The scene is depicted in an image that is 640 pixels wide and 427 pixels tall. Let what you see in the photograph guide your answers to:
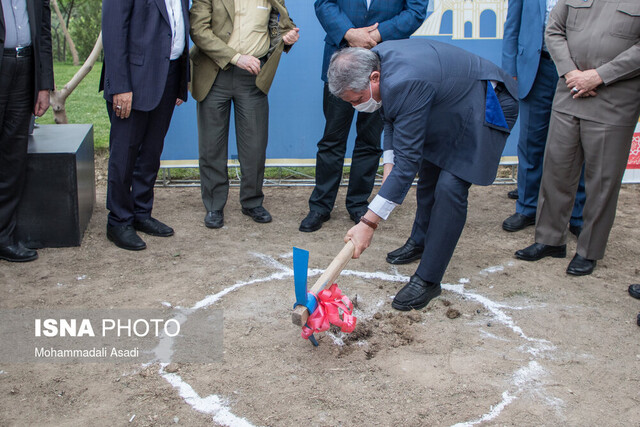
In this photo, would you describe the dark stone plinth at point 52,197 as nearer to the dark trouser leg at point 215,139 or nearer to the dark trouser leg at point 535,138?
the dark trouser leg at point 215,139

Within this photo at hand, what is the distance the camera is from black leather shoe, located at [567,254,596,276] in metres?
4.55

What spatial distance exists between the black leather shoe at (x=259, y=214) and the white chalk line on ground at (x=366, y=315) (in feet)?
2.39

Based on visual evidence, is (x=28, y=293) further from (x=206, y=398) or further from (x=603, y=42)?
(x=603, y=42)

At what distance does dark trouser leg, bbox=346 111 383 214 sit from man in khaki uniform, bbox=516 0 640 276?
52.0 inches

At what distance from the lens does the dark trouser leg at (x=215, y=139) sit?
5.24 meters

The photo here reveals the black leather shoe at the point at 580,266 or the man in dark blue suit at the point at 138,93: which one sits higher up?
the man in dark blue suit at the point at 138,93

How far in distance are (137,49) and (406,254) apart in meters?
2.35

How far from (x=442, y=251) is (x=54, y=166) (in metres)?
2.74

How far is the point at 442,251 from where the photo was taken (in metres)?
4.00

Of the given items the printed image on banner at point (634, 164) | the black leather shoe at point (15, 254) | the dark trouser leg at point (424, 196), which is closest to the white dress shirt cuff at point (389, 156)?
the dark trouser leg at point (424, 196)

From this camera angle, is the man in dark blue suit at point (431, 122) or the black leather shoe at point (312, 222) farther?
the black leather shoe at point (312, 222)

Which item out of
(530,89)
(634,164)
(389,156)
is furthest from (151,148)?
(634,164)

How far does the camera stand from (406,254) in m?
4.69

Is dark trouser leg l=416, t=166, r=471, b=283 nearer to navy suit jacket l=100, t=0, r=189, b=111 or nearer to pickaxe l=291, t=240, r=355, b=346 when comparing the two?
pickaxe l=291, t=240, r=355, b=346
